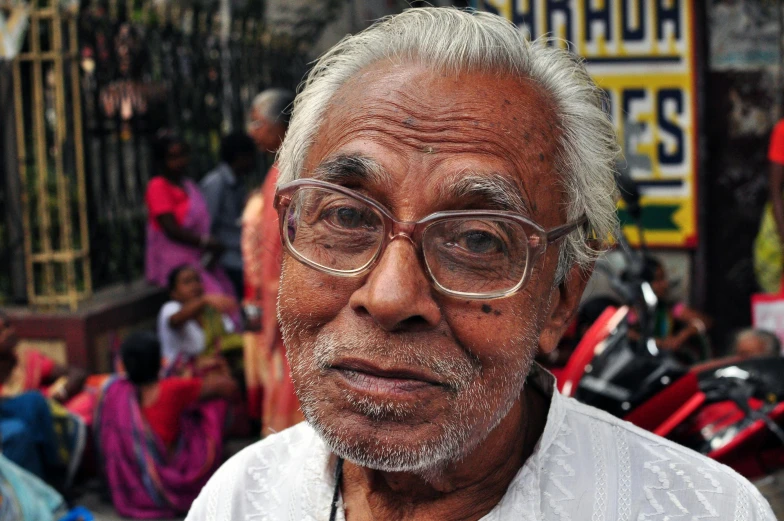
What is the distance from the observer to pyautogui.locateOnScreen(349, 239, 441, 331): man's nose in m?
1.42

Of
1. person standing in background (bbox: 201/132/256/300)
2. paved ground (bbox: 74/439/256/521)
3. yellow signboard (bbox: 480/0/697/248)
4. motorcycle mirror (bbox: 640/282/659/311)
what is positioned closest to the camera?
motorcycle mirror (bbox: 640/282/659/311)

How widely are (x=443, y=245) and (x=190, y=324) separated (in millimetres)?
4900

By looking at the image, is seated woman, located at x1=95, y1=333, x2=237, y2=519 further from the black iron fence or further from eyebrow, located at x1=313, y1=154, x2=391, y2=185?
eyebrow, located at x1=313, y1=154, x2=391, y2=185

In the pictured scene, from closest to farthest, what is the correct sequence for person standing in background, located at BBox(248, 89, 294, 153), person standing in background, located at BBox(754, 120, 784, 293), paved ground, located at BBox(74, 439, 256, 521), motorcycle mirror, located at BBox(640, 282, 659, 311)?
motorcycle mirror, located at BBox(640, 282, 659, 311), person standing in background, located at BBox(248, 89, 294, 153), paved ground, located at BBox(74, 439, 256, 521), person standing in background, located at BBox(754, 120, 784, 293)

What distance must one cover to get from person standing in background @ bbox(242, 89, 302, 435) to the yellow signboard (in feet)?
6.21

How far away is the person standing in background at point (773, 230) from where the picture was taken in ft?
19.0

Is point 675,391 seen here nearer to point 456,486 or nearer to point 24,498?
point 456,486

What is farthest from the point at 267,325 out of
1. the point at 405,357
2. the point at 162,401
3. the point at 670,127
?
the point at 405,357

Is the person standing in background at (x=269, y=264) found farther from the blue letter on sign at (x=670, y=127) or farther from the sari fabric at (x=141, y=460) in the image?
the blue letter on sign at (x=670, y=127)

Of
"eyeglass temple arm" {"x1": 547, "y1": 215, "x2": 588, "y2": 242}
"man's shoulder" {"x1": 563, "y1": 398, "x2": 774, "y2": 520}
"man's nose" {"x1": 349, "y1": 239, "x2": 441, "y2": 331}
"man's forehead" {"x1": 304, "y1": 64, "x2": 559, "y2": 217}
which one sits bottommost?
"man's shoulder" {"x1": 563, "y1": 398, "x2": 774, "y2": 520}

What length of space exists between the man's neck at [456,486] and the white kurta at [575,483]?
5 cm

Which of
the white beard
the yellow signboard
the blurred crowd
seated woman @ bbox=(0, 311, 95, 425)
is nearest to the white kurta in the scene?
the white beard

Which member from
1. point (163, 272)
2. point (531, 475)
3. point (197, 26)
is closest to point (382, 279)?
point (531, 475)

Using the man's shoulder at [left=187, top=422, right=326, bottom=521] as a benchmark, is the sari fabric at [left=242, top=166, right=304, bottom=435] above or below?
below
